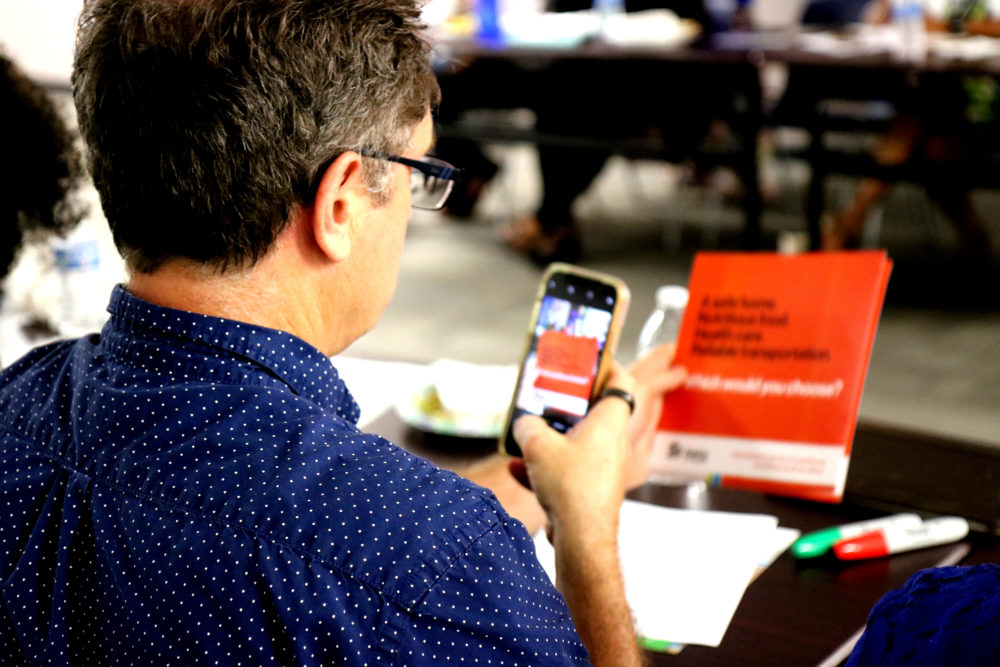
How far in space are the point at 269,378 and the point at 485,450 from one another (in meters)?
0.52

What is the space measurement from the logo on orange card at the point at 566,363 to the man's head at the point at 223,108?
0.39 m

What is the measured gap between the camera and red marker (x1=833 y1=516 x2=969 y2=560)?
3.02ft

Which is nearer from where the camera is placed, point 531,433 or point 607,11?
point 531,433

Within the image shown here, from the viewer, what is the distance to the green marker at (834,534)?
922mm

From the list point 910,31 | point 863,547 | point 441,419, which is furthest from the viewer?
point 910,31

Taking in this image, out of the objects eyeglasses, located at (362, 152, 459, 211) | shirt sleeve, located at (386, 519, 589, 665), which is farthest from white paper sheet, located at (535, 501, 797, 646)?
eyeglasses, located at (362, 152, 459, 211)

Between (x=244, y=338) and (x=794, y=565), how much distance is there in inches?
21.7

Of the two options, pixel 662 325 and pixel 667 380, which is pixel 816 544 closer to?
pixel 667 380

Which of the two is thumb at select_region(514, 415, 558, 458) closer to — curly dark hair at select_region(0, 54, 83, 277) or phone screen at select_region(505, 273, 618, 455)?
phone screen at select_region(505, 273, 618, 455)

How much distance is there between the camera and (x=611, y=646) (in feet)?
2.51

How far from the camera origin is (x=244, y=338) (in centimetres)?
68

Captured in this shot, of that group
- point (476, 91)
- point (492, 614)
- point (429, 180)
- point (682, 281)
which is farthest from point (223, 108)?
point (476, 91)

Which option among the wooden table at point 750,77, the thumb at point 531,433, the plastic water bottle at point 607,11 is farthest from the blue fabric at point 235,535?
the plastic water bottle at point 607,11

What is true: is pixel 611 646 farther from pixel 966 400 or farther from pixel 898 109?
pixel 898 109
